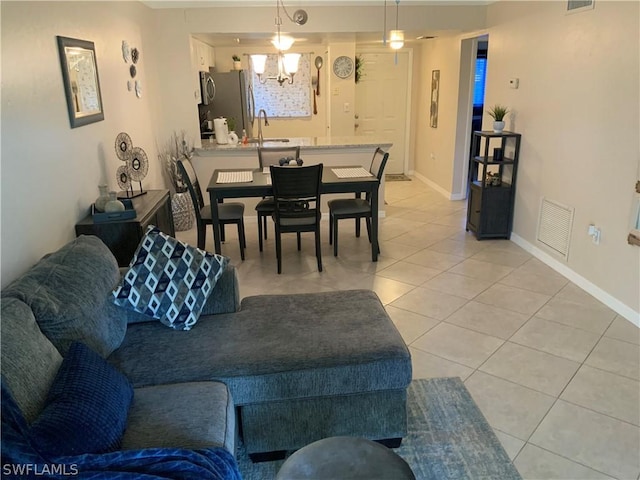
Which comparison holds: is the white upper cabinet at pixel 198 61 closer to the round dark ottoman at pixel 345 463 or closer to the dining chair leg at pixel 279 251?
the dining chair leg at pixel 279 251

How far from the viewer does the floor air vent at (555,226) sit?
390 centimetres

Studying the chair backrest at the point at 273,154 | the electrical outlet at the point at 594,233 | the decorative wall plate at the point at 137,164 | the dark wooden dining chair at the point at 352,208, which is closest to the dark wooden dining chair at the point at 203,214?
the decorative wall plate at the point at 137,164

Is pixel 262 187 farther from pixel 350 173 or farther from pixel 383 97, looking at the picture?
pixel 383 97

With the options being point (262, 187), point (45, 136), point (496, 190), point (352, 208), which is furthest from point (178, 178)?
point (496, 190)

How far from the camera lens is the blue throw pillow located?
51.6 inches

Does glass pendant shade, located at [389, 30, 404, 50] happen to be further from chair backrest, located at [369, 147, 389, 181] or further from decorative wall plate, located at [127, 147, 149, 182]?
decorative wall plate, located at [127, 147, 149, 182]

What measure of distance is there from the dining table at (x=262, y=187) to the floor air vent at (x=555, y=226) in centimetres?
153

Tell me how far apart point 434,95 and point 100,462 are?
6696 millimetres

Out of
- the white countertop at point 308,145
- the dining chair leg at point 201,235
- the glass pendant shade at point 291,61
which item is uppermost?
the glass pendant shade at point 291,61

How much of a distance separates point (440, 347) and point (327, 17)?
391 cm

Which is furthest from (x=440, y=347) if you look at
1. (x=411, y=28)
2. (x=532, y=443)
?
(x=411, y=28)

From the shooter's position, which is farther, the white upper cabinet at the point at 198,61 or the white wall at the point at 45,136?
the white upper cabinet at the point at 198,61

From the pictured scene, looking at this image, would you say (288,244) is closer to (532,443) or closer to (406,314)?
(406,314)

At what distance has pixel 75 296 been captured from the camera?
6.18 ft
